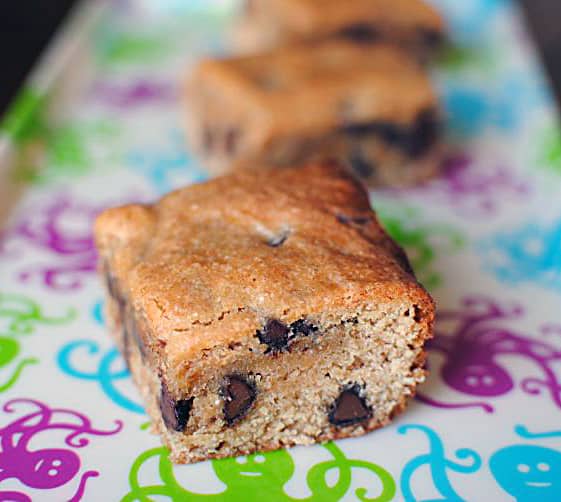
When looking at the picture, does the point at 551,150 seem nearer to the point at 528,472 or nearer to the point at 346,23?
the point at 346,23

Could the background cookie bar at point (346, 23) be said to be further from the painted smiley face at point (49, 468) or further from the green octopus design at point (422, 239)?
the painted smiley face at point (49, 468)

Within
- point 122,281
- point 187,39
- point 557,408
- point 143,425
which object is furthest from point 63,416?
point 187,39

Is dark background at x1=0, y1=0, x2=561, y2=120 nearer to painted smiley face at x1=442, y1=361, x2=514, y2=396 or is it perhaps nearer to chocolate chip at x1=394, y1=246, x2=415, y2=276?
painted smiley face at x1=442, y1=361, x2=514, y2=396

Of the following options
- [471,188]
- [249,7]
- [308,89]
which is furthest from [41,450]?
[249,7]

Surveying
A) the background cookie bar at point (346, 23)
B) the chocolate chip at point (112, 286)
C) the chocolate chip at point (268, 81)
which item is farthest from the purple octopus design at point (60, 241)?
the background cookie bar at point (346, 23)

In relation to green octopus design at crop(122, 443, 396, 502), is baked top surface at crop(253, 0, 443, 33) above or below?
above

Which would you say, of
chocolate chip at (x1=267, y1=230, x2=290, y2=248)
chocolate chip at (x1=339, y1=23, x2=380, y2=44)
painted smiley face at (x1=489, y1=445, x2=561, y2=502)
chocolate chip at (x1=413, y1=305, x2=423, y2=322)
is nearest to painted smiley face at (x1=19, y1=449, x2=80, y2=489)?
chocolate chip at (x1=267, y1=230, x2=290, y2=248)
